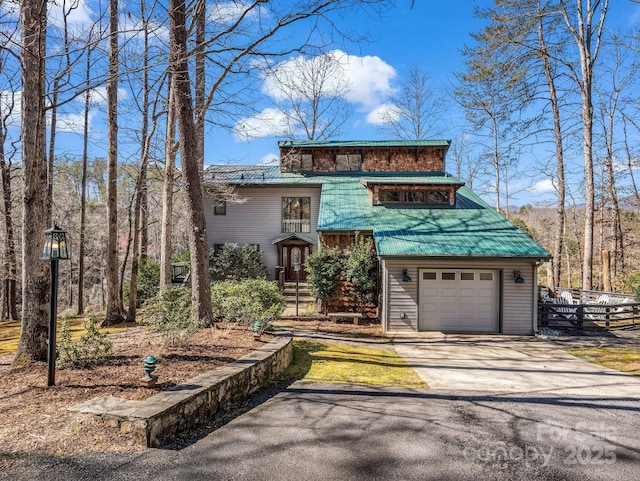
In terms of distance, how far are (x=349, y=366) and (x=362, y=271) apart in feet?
17.4

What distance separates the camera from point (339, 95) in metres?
25.9

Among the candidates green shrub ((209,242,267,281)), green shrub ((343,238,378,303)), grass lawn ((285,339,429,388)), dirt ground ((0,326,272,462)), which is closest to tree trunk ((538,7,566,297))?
green shrub ((343,238,378,303))

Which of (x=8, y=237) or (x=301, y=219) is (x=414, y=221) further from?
(x=8, y=237)

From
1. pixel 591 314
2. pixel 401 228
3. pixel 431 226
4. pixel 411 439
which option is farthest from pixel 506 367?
pixel 591 314

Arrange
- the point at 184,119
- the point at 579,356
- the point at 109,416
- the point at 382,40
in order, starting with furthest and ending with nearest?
the point at 579,356, the point at 184,119, the point at 382,40, the point at 109,416

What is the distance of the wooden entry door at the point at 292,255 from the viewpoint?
730 inches

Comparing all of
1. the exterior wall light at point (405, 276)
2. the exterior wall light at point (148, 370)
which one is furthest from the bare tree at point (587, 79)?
the exterior wall light at point (148, 370)

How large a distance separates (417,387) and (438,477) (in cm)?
284

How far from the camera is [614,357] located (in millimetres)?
8461

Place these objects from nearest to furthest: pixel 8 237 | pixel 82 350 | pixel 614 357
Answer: pixel 82 350, pixel 614 357, pixel 8 237

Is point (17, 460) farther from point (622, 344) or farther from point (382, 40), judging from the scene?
point (622, 344)

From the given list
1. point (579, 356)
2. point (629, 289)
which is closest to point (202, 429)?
point (579, 356)

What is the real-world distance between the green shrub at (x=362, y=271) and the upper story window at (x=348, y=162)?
7676mm

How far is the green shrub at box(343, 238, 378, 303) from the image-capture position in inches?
476
